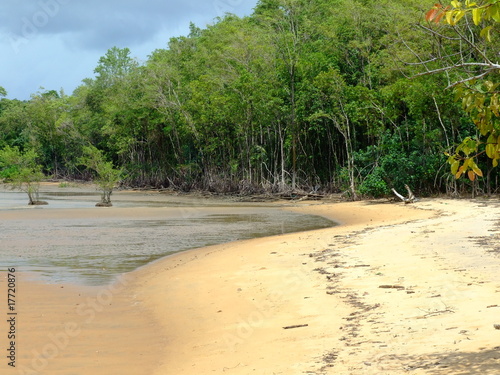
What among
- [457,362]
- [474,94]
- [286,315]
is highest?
[474,94]

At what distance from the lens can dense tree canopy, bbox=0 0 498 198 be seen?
1049 inches

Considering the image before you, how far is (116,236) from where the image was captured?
57.6 feet

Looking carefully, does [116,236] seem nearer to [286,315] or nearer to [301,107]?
[286,315]

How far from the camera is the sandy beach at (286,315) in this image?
207 inches

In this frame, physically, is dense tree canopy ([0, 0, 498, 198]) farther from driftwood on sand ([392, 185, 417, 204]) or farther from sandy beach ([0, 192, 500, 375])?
Result: sandy beach ([0, 192, 500, 375])

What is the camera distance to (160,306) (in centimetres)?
859

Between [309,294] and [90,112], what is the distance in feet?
192

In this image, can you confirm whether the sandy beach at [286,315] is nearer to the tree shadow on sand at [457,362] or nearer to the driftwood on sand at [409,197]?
the tree shadow on sand at [457,362]

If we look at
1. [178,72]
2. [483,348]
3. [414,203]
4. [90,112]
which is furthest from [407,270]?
[90,112]

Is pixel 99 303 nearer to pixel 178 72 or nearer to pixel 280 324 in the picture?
pixel 280 324

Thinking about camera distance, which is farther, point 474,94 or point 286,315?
point 286,315

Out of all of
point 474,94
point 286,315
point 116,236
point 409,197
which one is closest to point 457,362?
point 474,94

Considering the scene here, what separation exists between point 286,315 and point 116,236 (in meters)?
11.2

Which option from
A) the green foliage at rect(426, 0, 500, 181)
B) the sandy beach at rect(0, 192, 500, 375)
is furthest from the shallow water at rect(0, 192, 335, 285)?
the green foliage at rect(426, 0, 500, 181)
